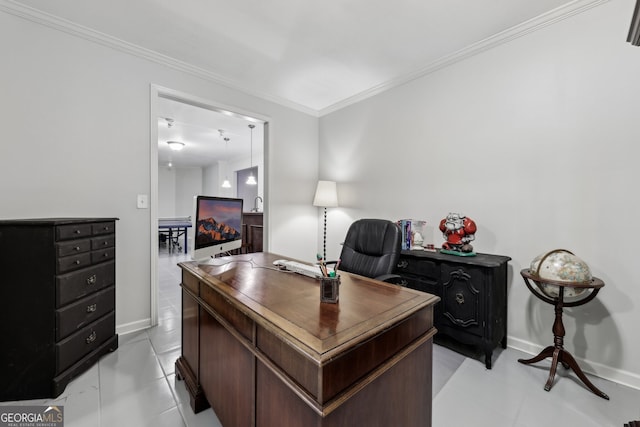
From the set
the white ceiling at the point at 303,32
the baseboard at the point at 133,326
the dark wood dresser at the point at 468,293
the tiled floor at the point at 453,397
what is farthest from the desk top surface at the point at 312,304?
the white ceiling at the point at 303,32

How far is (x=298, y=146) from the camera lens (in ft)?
12.6

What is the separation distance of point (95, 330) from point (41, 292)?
0.52 m

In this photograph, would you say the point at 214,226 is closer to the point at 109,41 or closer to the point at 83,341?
the point at 83,341

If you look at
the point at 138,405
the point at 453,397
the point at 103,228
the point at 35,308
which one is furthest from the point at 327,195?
the point at 35,308

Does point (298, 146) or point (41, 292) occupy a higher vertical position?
point (298, 146)

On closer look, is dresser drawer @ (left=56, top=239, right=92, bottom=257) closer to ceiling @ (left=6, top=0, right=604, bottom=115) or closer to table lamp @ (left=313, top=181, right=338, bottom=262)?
ceiling @ (left=6, top=0, right=604, bottom=115)

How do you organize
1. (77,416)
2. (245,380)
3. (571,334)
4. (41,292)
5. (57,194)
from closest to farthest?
(245,380) < (77,416) < (41,292) < (571,334) < (57,194)

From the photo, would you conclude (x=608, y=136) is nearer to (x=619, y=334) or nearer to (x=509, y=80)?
(x=509, y=80)

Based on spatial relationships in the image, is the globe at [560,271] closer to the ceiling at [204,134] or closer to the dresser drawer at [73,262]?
the dresser drawer at [73,262]

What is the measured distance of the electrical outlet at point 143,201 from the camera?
2.49 m

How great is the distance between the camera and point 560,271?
1659 mm

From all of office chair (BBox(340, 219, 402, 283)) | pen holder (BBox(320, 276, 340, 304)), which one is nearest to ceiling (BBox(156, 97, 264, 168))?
office chair (BBox(340, 219, 402, 283))

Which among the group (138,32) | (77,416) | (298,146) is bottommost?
(77,416)

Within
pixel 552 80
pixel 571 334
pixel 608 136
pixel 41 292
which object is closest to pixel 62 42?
pixel 41 292
